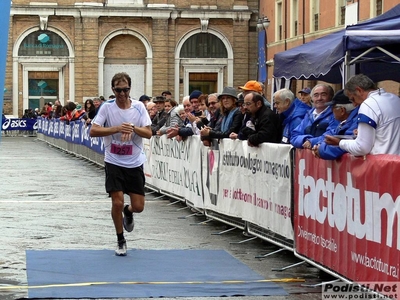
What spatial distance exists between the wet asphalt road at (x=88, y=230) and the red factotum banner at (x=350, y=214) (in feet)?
1.24

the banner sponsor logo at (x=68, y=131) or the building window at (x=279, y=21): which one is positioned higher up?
the building window at (x=279, y=21)

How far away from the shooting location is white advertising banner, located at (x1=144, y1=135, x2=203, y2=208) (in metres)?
15.9

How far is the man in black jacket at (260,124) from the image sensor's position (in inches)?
489

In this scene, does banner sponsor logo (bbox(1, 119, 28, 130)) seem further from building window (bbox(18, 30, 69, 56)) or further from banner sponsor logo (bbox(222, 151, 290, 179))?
banner sponsor logo (bbox(222, 151, 290, 179))

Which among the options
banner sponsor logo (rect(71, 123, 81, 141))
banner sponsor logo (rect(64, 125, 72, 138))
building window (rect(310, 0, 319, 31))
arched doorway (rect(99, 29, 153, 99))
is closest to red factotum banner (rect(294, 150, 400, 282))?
banner sponsor logo (rect(71, 123, 81, 141))

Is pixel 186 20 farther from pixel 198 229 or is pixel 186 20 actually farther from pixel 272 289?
pixel 272 289

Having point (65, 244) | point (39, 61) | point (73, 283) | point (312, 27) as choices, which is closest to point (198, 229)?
point (65, 244)

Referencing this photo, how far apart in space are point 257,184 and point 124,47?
171ft

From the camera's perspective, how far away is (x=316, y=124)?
37.5ft

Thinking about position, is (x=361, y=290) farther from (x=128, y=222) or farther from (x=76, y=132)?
(x=76, y=132)

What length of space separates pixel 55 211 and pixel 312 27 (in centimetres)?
3242

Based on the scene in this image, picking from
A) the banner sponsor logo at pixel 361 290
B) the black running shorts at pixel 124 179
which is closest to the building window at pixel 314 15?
the black running shorts at pixel 124 179

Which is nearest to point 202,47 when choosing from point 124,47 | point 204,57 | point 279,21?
point 204,57

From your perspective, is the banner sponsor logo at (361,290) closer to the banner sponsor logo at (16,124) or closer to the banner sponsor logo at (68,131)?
the banner sponsor logo at (68,131)
